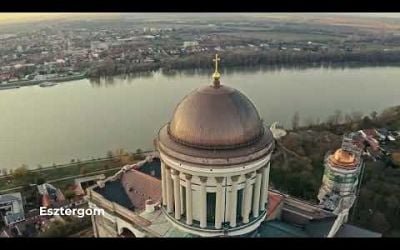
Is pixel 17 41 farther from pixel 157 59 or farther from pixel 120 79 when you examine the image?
pixel 157 59

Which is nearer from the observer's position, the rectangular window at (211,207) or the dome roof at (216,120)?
the dome roof at (216,120)

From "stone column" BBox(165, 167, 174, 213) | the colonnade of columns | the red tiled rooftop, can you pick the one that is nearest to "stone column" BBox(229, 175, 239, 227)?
the colonnade of columns

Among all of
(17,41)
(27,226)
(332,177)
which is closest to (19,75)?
(17,41)

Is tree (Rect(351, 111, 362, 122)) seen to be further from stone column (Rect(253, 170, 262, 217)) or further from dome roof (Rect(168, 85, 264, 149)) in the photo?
dome roof (Rect(168, 85, 264, 149))

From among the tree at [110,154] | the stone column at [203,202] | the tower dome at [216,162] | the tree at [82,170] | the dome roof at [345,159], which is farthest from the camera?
the tree at [110,154]

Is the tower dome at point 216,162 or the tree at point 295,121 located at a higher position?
the tower dome at point 216,162

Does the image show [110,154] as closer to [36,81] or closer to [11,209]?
[11,209]

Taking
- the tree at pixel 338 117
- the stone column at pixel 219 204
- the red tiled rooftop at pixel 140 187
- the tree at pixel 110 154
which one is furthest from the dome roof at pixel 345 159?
the tree at pixel 110 154

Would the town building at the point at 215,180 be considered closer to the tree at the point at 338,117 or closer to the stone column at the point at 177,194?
the stone column at the point at 177,194
